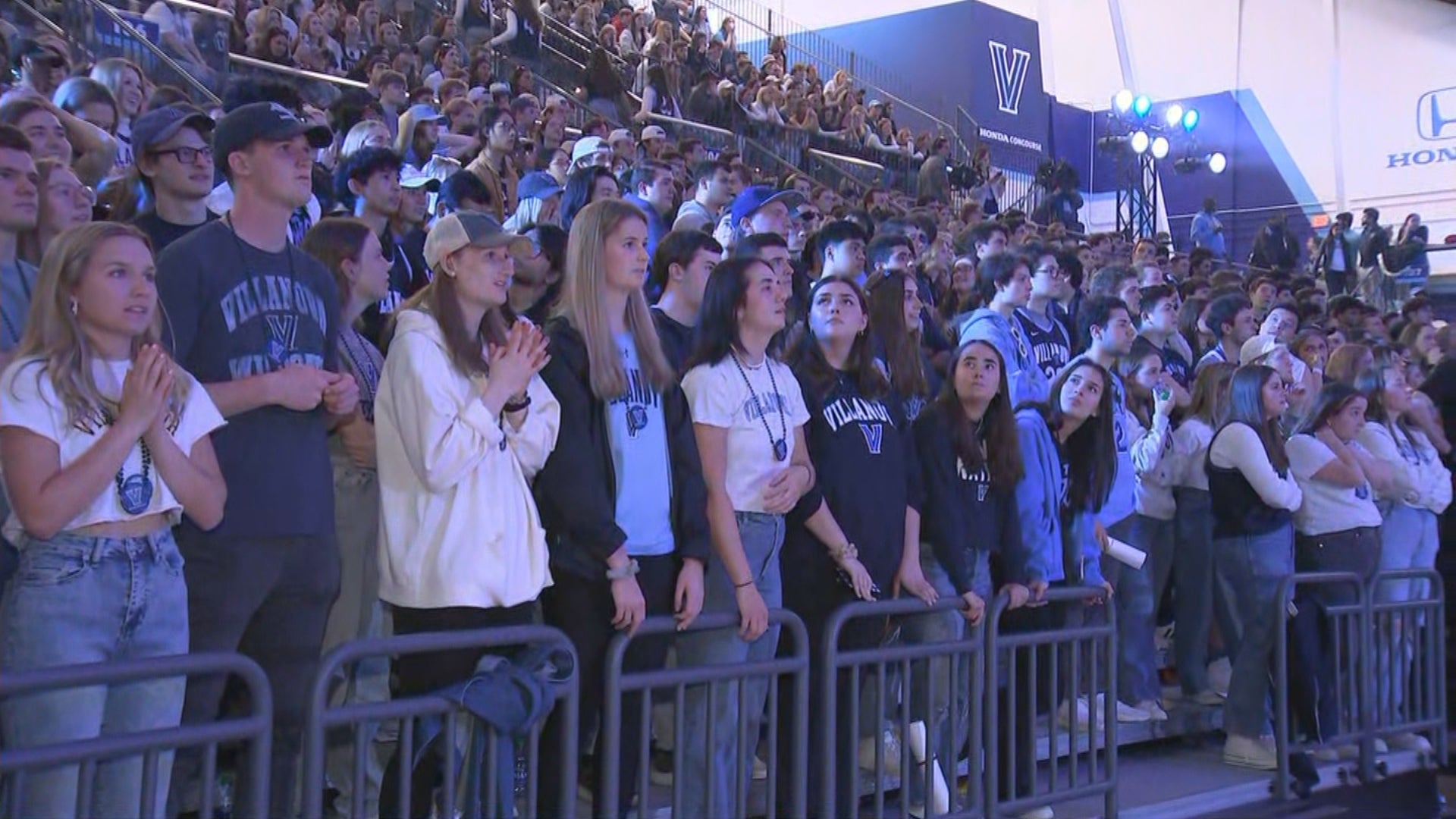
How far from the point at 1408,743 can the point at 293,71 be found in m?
9.60

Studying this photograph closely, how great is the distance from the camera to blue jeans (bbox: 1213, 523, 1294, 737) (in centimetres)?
655

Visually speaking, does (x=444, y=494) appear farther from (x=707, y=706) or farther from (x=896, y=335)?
(x=896, y=335)

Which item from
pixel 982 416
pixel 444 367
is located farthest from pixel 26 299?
pixel 982 416

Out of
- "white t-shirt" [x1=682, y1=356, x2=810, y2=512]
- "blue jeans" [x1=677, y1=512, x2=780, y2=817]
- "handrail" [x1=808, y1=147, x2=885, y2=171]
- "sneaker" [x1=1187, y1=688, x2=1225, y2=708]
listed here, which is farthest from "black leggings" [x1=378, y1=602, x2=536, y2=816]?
"handrail" [x1=808, y1=147, x2=885, y2=171]

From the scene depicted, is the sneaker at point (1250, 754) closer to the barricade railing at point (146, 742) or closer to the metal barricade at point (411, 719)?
the metal barricade at point (411, 719)

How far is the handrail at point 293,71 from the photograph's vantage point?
11.1m

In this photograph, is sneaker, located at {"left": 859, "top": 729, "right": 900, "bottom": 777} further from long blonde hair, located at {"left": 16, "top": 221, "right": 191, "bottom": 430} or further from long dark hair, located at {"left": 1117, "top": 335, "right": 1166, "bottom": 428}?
long blonde hair, located at {"left": 16, "top": 221, "right": 191, "bottom": 430}

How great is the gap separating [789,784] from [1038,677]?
1484 mm

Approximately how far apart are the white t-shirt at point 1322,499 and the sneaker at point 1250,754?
1.19 meters

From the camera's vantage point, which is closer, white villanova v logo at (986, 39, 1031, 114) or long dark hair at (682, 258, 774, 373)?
long dark hair at (682, 258, 774, 373)

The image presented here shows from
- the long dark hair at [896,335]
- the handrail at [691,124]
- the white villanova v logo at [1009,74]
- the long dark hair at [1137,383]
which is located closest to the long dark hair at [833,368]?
the long dark hair at [896,335]

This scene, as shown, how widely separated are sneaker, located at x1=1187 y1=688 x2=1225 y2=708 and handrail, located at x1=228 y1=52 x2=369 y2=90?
25.3ft

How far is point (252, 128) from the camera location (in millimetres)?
3600

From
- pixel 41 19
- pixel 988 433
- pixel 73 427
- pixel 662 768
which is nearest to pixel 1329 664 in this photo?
pixel 988 433
